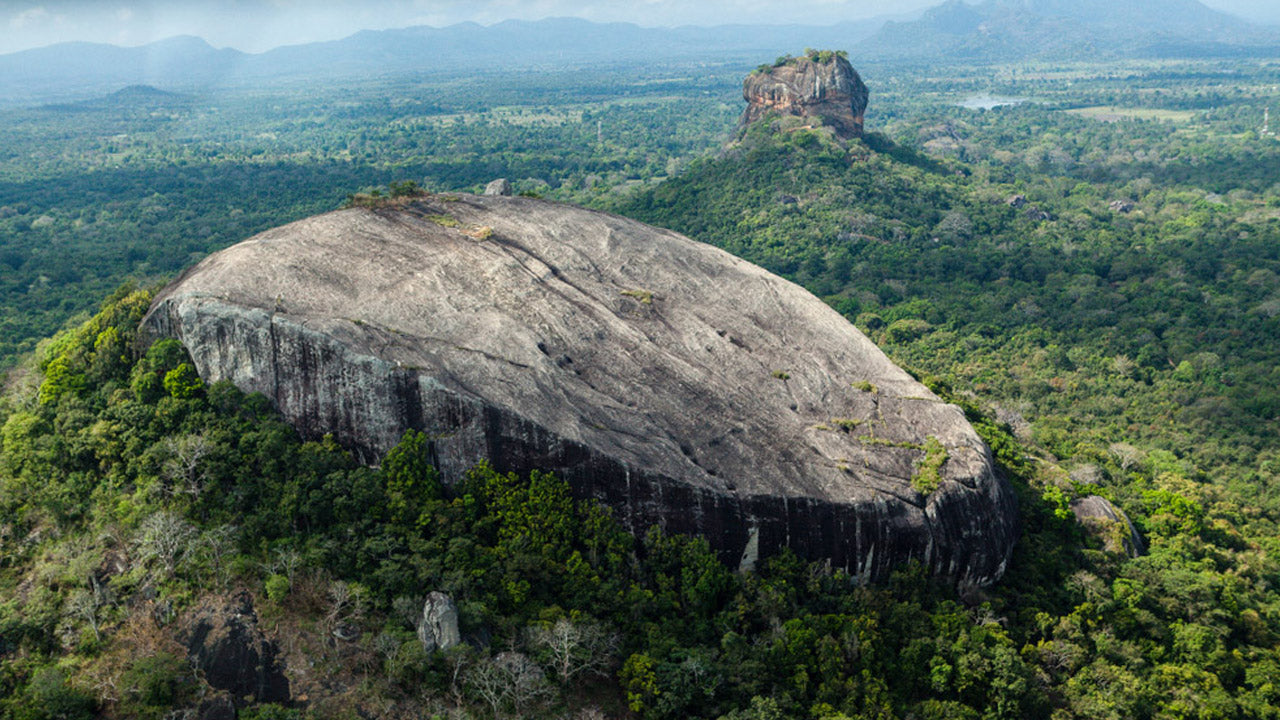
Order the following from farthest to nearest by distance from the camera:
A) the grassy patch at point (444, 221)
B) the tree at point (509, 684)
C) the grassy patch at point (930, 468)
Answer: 1. the grassy patch at point (444, 221)
2. the grassy patch at point (930, 468)
3. the tree at point (509, 684)

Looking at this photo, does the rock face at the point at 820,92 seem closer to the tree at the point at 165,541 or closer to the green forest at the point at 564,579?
the green forest at the point at 564,579

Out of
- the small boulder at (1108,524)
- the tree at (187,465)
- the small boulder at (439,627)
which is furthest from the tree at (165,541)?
the small boulder at (1108,524)

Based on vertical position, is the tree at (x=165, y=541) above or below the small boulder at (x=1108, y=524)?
above

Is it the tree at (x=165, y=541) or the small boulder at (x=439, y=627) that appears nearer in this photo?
the small boulder at (x=439, y=627)

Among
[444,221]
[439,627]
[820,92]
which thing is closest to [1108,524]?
[439,627]

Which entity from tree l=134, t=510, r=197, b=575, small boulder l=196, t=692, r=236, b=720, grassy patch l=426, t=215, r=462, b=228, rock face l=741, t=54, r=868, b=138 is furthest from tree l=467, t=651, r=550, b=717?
rock face l=741, t=54, r=868, b=138

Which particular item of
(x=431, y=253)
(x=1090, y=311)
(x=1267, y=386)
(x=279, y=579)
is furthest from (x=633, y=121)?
(x=279, y=579)

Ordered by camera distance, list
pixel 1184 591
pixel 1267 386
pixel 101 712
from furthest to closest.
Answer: pixel 1267 386, pixel 1184 591, pixel 101 712

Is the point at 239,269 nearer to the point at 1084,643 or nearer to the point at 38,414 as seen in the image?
the point at 38,414
